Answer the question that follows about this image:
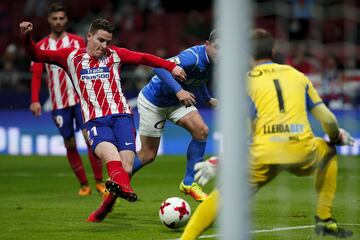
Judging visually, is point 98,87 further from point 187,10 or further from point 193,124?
point 187,10

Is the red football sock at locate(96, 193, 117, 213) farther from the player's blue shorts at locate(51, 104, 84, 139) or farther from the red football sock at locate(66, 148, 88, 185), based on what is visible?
the player's blue shorts at locate(51, 104, 84, 139)

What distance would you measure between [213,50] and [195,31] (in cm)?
1029

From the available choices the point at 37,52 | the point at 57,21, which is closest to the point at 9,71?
the point at 57,21

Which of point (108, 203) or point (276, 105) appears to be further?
point (108, 203)

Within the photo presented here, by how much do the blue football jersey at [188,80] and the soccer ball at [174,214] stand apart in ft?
4.59

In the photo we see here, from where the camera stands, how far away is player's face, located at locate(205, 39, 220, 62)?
8758 millimetres

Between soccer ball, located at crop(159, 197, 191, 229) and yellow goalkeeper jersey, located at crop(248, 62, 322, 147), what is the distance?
153cm

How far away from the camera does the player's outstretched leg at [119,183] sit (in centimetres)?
747

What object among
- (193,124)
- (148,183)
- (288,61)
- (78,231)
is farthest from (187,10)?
(78,231)

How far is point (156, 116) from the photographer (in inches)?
368

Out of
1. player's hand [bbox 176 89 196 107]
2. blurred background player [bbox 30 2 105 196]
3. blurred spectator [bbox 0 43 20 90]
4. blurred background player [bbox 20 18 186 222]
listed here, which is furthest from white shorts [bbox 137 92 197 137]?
blurred spectator [bbox 0 43 20 90]

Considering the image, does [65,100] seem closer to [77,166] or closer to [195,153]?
[77,166]

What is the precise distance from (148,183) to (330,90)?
519 cm

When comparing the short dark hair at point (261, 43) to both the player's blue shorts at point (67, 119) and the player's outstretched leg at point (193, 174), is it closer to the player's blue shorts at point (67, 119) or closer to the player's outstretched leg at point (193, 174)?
the player's outstretched leg at point (193, 174)
